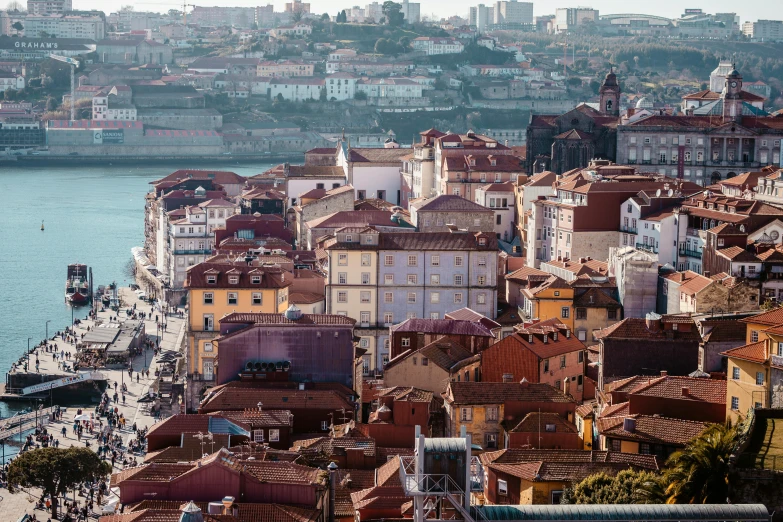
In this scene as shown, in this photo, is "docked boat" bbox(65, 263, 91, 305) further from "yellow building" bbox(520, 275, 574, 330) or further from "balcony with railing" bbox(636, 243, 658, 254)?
"yellow building" bbox(520, 275, 574, 330)

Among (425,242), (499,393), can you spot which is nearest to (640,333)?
(499,393)

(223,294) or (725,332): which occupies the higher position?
(725,332)

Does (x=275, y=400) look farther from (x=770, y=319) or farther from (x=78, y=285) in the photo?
(x=78, y=285)

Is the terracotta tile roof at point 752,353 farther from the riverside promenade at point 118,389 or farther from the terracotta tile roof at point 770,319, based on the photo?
the riverside promenade at point 118,389

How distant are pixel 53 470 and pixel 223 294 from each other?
5.68 m

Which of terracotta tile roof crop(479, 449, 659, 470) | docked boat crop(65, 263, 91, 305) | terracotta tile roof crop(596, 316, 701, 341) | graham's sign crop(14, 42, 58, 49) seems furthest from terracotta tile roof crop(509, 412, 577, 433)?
graham's sign crop(14, 42, 58, 49)

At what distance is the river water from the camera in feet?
141

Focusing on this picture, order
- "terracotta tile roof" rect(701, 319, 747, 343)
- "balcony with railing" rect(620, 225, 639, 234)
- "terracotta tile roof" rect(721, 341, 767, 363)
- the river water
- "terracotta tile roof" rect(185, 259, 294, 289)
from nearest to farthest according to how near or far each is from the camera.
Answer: "terracotta tile roof" rect(721, 341, 767, 363), "terracotta tile roof" rect(701, 319, 747, 343), "terracotta tile roof" rect(185, 259, 294, 289), "balcony with railing" rect(620, 225, 639, 234), the river water

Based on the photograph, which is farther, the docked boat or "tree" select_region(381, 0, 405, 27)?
"tree" select_region(381, 0, 405, 27)

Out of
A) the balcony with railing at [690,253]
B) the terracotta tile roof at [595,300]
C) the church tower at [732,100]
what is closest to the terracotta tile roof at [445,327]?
the terracotta tile roof at [595,300]

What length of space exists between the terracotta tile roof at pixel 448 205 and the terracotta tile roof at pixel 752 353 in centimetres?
1697

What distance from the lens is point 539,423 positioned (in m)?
18.3

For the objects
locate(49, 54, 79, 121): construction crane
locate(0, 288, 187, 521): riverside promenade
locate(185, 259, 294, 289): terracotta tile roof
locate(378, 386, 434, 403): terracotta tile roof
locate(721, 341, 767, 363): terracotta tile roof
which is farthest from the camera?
locate(49, 54, 79, 121): construction crane

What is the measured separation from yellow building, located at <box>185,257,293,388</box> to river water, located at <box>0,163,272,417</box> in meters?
6.13
